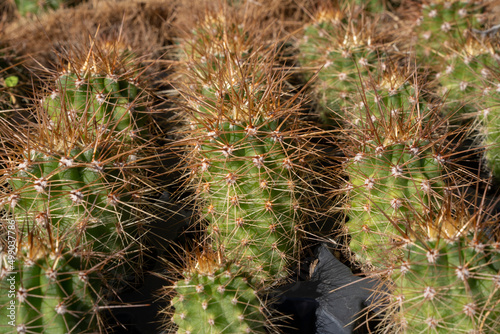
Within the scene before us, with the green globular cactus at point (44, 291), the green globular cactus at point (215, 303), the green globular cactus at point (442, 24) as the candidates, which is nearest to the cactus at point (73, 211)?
the green globular cactus at point (44, 291)

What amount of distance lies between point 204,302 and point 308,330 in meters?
0.54

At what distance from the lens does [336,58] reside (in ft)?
8.28

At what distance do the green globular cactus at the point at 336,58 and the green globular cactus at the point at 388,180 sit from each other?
0.52 meters

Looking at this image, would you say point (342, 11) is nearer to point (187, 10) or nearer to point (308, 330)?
point (187, 10)

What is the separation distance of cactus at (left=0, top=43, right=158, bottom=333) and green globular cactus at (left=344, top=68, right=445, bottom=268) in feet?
3.00

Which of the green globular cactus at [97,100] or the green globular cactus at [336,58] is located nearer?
the green globular cactus at [97,100]

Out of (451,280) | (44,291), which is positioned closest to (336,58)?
(451,280)

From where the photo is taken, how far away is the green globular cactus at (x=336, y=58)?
2.51m

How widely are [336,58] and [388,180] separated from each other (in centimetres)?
95

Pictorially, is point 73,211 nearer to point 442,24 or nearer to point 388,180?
point 388,180

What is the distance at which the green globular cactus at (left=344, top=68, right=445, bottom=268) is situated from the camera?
179 cm

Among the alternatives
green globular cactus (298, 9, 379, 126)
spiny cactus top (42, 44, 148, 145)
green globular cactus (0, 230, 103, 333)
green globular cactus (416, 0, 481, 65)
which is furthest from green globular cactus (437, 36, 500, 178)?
green globular cactus (0, 230, 103, 333)

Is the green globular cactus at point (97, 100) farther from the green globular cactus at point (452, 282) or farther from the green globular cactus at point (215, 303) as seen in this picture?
the green globular cactus at point (452, 282)

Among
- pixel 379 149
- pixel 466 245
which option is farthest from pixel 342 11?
pixel 466 245
